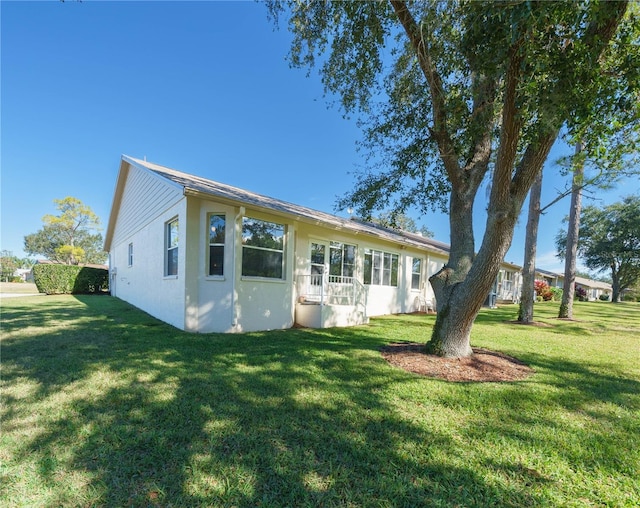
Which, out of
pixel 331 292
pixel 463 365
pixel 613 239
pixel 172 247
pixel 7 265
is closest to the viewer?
pixel 463 365

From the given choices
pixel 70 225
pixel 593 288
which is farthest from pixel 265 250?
pixel 593 288

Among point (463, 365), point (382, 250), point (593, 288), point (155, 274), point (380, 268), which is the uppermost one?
point (382, 250)

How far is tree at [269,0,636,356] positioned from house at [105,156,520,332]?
7.97ft

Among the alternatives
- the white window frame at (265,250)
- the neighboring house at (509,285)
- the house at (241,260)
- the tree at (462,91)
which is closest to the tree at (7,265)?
the house at (241,260)

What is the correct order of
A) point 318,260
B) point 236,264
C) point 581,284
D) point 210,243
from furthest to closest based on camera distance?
point 581,284 < point 318,260 < point 210,243 < point 236,264

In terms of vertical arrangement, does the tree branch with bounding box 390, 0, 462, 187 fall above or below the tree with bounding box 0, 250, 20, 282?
above

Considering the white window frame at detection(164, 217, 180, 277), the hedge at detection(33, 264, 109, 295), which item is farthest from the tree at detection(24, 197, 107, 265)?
the white window frame at detection(164, 217, 180, 277)

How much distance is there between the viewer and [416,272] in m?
14.0

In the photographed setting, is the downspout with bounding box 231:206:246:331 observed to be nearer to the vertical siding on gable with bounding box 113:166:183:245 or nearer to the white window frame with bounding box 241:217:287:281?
the white window frame with bounding box 241:217:287:281

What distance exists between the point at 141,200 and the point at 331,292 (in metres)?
7.84

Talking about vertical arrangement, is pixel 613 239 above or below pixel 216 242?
above

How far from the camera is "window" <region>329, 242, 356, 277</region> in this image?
10.2 meters

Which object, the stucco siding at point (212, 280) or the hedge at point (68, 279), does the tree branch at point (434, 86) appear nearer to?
the stucco siding at point (212, 280)

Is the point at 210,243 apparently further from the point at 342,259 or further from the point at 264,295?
the point at 342,259
